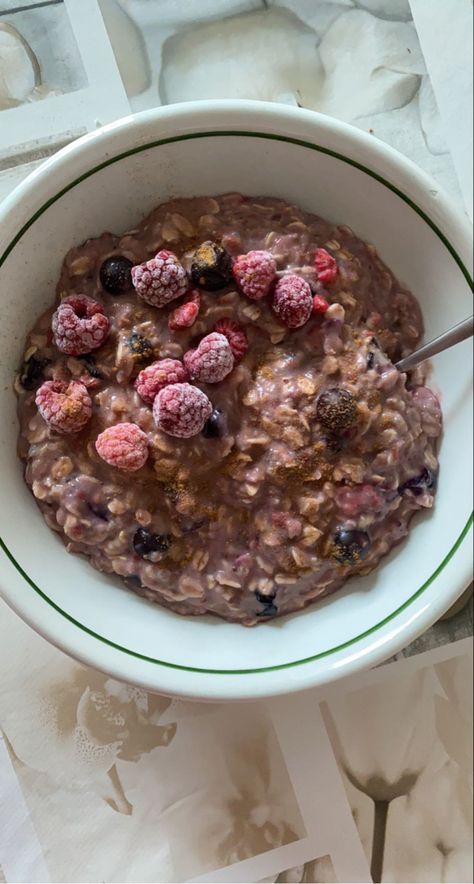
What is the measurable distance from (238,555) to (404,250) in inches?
19.0

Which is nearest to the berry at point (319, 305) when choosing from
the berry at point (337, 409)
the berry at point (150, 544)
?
the berry at point (337, 409)

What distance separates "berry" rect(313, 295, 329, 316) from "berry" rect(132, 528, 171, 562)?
0.36 m

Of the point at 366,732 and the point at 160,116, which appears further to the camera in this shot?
the point at 366,732

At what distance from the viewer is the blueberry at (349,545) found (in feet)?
3.29

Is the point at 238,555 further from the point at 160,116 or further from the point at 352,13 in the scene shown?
the point at 352,13

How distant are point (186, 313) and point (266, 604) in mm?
401

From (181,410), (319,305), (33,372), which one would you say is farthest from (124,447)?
(319,305)

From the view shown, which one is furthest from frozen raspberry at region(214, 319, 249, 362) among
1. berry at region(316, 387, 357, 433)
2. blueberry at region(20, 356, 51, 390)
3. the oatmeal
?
blueberry at region(20, 356, 51, 390)

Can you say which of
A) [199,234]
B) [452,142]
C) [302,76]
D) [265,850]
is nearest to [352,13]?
[302,76]

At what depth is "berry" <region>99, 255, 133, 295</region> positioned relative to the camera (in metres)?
1.02

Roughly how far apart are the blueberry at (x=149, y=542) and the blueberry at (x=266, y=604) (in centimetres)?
14

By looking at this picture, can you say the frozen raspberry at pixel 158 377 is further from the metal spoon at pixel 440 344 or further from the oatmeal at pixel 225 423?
the metal spoon at pixel 440 344

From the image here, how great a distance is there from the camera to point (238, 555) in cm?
102

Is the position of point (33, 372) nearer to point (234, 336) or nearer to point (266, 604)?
point (234, 336)
